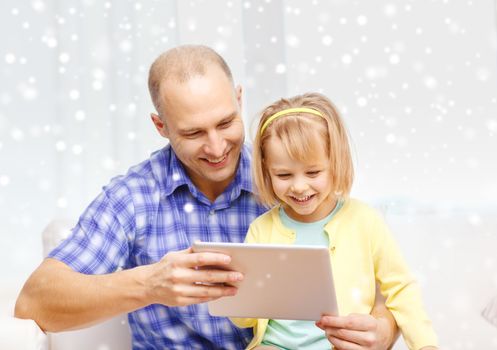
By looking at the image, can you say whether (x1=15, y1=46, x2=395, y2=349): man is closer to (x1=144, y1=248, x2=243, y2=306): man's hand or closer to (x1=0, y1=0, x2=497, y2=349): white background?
(x1=144, y1=248, x2=243, y2=306): man's hand

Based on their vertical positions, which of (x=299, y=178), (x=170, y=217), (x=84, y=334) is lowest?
(x=84, y=334)

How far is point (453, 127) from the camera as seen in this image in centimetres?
293

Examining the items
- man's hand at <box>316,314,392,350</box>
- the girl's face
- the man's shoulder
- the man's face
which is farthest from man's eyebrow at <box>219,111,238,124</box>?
man's hand at <box>316,314,392,350</box>

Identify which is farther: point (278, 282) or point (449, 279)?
point (449, 279)

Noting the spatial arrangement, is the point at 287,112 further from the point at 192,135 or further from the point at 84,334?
the point at 84,334

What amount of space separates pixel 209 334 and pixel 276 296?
0.43 meters

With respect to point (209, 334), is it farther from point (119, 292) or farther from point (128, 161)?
point (128, 161)

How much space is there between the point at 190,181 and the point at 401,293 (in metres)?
0.62

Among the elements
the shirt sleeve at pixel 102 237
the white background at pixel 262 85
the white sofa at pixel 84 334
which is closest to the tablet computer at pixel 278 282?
the shirt sleeve at pixel 102 237

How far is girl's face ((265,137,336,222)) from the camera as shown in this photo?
174 centimetres

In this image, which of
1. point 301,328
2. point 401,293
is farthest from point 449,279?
point 301,328

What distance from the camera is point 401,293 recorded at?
5.67ft

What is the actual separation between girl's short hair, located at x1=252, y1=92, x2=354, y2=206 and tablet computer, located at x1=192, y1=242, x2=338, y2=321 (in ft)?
1.01

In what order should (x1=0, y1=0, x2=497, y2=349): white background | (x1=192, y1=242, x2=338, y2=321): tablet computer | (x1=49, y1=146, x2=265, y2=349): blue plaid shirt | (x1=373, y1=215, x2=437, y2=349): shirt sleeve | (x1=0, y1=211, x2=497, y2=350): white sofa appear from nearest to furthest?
(x1=192, y1=242, x2=338, y2=321): tablet computer
(x1=373, y1=215, x2=437, y2=349): shirt sleeve
(x1=49, y1=146, x2=265, y2=349): blue plaid shirt
(x1=0, y1=211, x2=497, y2=350): white sofa
(x1=0, y1=0, x2=497, y2=349): white background
